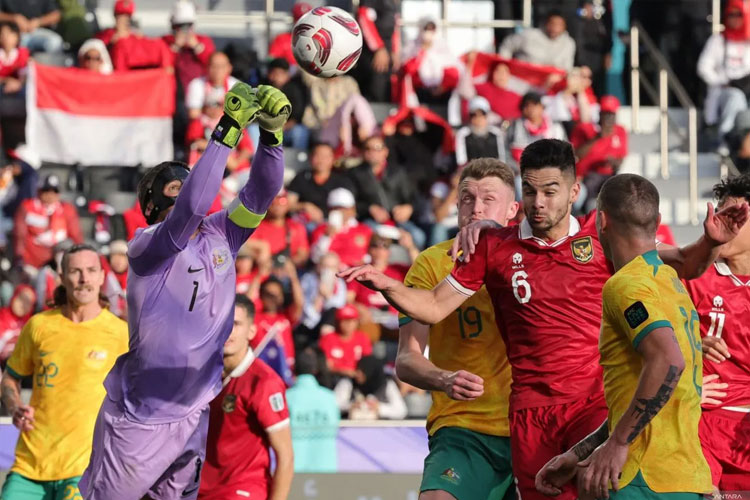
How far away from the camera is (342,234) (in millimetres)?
13289

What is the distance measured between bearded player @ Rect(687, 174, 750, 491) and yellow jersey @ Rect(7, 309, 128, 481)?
379 cm

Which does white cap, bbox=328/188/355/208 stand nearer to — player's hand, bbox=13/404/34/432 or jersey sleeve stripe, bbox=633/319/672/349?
player's hand, bbox=13/404/34/432

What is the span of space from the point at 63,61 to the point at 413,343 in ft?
33.0

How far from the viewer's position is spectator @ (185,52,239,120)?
14.4 m

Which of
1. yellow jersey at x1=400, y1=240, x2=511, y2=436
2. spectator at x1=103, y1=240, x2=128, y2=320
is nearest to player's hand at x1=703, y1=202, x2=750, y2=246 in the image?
yellow jersey at x1=400, y1=240, x2=511, y2=436

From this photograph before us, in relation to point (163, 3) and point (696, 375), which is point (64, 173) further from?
point (696, 375)

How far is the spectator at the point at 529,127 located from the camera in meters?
14.5

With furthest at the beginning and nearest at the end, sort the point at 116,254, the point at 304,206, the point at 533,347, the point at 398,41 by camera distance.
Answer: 1. the point at 398,41
2. the point at 304,206
3. the point at 116,254
4. the point at 533,347

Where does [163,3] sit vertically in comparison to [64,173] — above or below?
above

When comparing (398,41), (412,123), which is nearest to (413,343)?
(412,123)

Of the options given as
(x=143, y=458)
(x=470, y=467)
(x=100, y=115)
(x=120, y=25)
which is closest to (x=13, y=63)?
(x=100, y=115)

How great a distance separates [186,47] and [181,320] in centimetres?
910

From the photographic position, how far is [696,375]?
5.04m

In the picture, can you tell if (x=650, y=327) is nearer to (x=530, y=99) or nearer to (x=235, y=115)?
(x=235, y=115)
